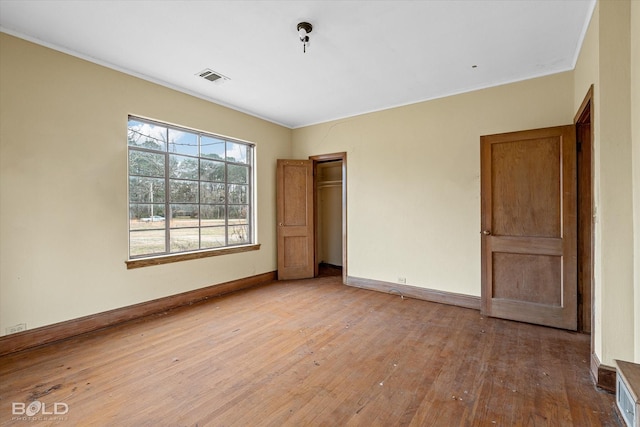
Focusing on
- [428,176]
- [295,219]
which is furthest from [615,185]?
[295,219]

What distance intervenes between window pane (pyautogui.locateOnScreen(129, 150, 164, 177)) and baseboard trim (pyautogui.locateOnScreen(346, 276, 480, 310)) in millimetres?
3268

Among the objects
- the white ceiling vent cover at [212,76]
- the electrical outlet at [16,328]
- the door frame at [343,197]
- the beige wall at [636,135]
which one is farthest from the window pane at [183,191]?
the beige wall at [636,135]

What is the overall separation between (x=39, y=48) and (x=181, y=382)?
3.30m

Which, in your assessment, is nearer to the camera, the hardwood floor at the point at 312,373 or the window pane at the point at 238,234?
the hardwood floor at the point at 312,373

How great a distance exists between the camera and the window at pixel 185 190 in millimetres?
3430

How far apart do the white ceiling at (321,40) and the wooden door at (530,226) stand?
2.93ft

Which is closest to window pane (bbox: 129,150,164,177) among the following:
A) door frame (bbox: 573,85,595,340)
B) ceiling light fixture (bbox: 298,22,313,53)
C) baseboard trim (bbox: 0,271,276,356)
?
baseboard trim (bbox: 0,271,276,356)

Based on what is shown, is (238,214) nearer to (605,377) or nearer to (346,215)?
(346,215)

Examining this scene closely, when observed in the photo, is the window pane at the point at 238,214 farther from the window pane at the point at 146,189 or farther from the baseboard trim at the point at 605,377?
the baseboard trim at the point at 605,377

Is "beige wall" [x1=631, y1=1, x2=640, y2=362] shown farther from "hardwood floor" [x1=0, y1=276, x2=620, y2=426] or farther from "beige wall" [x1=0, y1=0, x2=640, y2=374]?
"hardwood floor" [x1=0, y1=276, x2=620, y2=426]

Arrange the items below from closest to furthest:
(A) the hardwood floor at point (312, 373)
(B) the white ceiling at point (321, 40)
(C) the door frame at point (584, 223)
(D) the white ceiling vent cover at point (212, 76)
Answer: (A) the hardwood floor at point (312, 373), (B) the white ceiling at point (321, 40), (C) the door frame at point (584, 223), (D) the white ceiling vent cover at point (212, 76)

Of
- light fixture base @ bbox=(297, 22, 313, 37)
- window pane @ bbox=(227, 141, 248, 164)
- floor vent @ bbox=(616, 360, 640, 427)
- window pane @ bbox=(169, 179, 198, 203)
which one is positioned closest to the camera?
floor vent @ bbox=(616, 360, 640, 427)

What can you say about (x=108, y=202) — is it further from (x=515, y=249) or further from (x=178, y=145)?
(x=515, y=249)

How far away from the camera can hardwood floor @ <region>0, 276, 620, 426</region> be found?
68.5 inches
